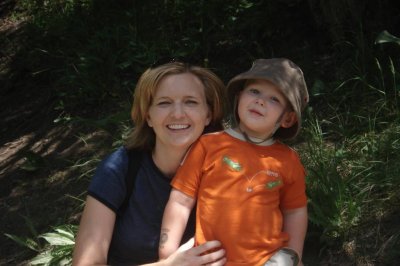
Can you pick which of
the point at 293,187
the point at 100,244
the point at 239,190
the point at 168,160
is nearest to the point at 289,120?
the point at 293,187

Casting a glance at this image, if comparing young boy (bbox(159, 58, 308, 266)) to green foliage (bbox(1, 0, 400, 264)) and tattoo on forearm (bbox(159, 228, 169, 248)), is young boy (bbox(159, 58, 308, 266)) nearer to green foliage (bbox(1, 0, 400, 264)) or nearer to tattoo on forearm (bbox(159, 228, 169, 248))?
tattoo on forearm (bbox(159, 228, 169, 248))

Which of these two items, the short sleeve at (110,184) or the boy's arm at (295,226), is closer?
the short sleeve at (110,184)

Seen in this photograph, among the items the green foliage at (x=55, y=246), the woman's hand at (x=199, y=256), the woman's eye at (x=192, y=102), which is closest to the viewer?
the woman's hand at (x=199, y=256)

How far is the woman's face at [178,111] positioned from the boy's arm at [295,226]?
0.52 m

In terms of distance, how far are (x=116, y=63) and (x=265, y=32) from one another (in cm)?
148

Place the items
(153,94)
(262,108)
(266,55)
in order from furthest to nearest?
(266,55), (153,94), (262,108)

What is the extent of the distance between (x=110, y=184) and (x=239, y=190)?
52cm

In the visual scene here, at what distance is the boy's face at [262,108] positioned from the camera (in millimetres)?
2285

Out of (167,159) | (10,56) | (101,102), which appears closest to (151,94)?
(167,159)

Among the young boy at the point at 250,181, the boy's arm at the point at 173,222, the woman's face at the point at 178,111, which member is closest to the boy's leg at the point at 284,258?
the young boy at the point at 250,181

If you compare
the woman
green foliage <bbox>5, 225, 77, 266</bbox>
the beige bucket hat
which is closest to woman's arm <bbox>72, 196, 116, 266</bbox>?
the woman

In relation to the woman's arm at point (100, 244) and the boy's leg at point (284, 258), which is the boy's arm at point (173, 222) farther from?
the boy's leg at point (284, 258)

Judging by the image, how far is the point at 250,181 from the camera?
226 cm

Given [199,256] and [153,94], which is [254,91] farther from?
[199,256]
